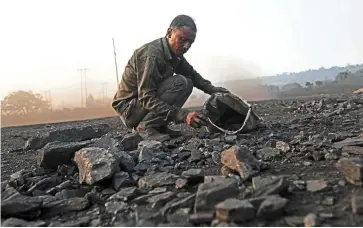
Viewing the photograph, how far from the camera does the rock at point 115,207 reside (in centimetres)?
180

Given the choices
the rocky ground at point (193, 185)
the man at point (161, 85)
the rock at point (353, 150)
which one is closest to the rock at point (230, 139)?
the rocky ground at point (193, 185)

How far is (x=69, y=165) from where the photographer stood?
2.71 metres

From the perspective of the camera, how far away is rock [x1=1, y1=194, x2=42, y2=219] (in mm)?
1791

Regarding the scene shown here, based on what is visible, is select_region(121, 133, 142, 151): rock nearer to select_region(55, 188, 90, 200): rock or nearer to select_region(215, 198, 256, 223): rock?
select_region(55, 188, 90, 200): rock

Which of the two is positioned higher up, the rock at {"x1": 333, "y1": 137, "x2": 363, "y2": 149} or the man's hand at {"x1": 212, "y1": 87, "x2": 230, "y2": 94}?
the man's hand at {"x1": 212, "y1": 87, "x2": 230, "y2": 94}

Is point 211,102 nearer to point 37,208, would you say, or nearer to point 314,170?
point 314,170

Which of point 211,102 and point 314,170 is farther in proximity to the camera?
point 211,102

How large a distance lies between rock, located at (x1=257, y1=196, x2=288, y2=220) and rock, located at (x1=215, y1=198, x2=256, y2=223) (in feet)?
0.10

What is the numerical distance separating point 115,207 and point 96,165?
1.59ft

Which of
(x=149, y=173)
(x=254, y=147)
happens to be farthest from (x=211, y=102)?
(x=149, y=173)

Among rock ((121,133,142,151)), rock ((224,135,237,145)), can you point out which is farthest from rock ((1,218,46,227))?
rock ((224,135,237,145))

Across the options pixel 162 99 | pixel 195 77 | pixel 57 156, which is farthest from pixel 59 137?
pixel 195 77

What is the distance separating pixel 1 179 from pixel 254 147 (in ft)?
6.04

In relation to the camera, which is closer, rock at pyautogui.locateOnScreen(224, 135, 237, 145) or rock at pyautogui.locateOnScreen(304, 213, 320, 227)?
rock at pyautogui.locateOnScreen(304, 213, 320, 227)
